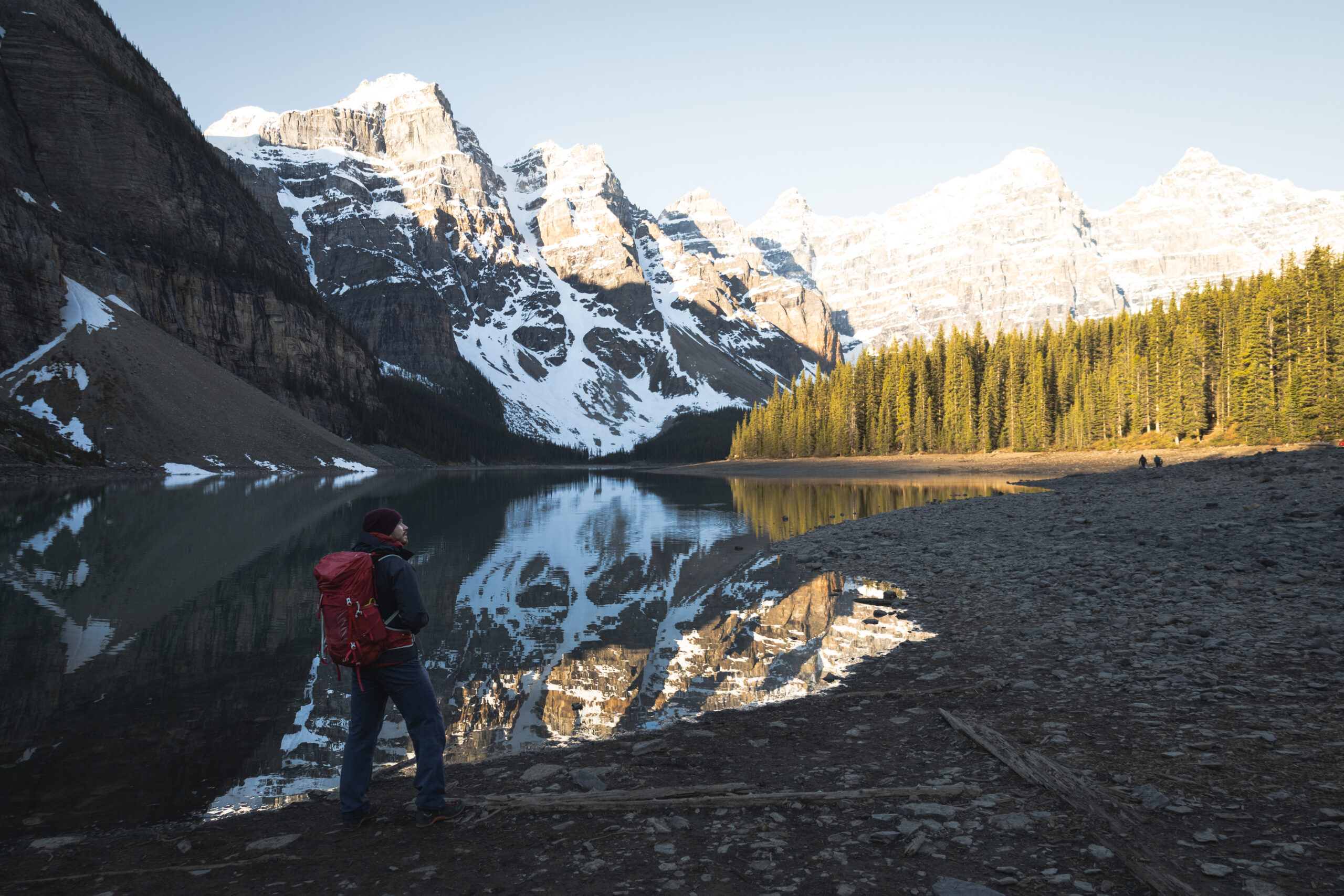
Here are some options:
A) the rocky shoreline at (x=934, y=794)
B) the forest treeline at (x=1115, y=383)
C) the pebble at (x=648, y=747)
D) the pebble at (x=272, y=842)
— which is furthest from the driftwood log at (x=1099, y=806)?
the forest treeline at (x=1115, y=383)

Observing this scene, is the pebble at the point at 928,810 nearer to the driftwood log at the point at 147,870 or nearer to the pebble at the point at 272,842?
the driftwood log at the point at 147,870

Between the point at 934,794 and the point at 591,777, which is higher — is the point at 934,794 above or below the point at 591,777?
above

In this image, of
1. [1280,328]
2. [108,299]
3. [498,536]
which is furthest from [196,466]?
[1280,328]

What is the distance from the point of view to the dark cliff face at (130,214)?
103188 mm

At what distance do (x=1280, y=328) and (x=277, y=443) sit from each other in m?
118

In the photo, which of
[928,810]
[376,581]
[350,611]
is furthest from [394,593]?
[928,810]

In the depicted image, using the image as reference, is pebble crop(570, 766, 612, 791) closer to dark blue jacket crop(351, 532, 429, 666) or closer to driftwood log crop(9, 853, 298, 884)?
dark blue jacket crop(351, 532, 429, 666)

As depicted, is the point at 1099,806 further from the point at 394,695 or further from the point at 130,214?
the point at 130,214

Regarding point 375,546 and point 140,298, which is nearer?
point 375,546

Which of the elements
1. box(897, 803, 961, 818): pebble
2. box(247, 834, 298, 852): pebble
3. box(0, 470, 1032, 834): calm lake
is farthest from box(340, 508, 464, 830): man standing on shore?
box(897, 803, 961, 818): pebble

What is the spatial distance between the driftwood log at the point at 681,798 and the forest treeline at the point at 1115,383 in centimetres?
6506

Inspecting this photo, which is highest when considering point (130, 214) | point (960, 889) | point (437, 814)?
point (130, 214)

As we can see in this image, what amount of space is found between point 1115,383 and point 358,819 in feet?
303

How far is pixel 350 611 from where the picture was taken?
650 centimetres
